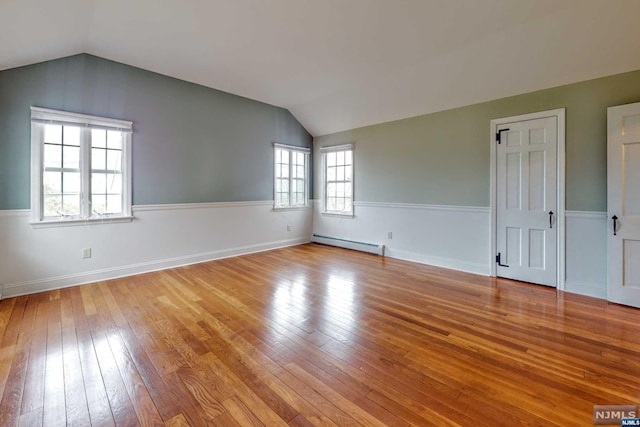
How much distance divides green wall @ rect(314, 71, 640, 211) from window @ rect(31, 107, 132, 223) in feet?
12.2

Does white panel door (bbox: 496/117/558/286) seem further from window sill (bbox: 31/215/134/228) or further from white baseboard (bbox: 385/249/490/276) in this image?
window sill (bbox: 31/215/134/228)

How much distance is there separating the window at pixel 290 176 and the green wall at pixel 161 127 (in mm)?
208

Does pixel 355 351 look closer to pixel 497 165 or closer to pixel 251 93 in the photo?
pixel 497 165

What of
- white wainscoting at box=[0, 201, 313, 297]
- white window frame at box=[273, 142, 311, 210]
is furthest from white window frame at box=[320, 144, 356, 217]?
white wainscoting at box=[0, 201, 313, 297]

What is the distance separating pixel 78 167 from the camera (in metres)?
3.58

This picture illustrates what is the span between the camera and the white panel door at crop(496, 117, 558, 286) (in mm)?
3500

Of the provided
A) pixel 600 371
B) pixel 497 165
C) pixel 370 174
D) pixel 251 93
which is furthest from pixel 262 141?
pixel 600 371

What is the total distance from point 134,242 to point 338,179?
3865 millimetres

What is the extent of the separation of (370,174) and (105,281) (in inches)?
177

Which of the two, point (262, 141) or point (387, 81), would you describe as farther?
point (262, 141)

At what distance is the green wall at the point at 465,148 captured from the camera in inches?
125

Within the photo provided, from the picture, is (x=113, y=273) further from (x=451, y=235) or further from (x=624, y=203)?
(x=624, y=203)

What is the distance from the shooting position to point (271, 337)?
91.5 inches

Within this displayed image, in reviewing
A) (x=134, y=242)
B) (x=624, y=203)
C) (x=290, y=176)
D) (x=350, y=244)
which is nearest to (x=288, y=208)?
(x=290, y=176)
